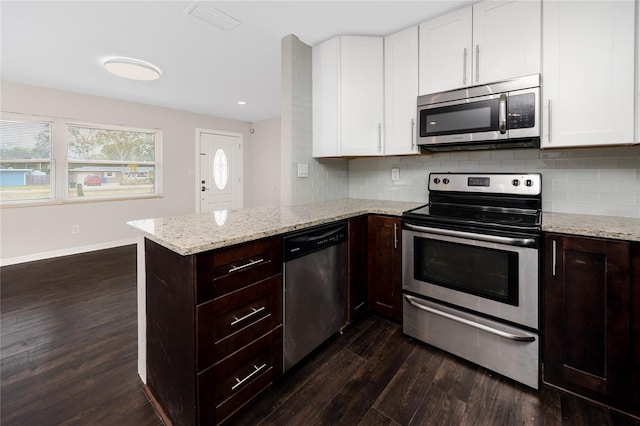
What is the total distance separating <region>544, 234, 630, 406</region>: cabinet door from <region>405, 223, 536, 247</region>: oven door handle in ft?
0.36

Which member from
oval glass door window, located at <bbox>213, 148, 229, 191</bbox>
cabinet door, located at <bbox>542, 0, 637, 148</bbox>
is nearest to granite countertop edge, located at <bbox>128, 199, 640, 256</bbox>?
cabinet door, located at <bbox>542, 0, 637, 148</bbox>

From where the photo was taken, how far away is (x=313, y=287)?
177 centimetres

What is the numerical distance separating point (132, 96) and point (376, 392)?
16.8ft

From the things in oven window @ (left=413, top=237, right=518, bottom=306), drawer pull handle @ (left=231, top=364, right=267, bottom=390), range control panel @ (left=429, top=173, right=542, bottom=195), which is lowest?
drawer pull handle @ (left=231, top=364, right=267, bottom=390)

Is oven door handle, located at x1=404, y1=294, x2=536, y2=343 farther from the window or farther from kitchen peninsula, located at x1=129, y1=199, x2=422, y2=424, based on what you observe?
the window

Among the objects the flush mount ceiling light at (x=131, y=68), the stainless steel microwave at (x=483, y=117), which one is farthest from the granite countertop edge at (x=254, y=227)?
the flush mount ceiling light at (x=131, y=68)

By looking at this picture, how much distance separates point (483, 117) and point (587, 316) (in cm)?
127

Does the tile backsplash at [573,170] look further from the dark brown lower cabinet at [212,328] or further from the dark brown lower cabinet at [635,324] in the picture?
the dark brown lower cabinet at [212,328]

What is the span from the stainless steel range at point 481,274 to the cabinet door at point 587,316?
0.08m

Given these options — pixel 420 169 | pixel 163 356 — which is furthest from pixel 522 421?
pixel 420 169

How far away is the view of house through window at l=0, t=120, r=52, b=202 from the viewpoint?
3809mm

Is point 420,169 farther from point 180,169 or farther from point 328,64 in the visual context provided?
point 180,169

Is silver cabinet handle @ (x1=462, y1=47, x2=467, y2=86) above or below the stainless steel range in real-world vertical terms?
above

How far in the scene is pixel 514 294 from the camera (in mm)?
1603
